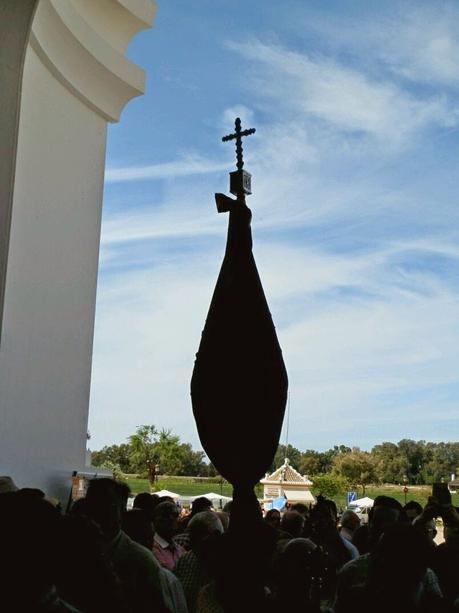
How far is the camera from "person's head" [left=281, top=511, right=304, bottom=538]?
683cm

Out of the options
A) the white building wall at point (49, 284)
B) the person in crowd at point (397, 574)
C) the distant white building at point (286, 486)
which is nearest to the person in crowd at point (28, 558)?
the person in crowd at point (397, 574)

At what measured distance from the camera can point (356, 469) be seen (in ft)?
245

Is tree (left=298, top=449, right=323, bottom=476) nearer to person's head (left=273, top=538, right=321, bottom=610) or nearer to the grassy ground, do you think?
the grassy ground

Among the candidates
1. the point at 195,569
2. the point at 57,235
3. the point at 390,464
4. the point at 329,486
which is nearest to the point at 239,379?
the point at 195,569

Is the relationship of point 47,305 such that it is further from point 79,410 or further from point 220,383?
point 220,383

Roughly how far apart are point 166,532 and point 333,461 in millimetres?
78560

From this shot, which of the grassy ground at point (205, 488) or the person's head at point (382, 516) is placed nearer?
the person's head at point (382, 516)

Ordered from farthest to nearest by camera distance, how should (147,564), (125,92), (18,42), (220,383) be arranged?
(125,92) < (18,42) < (147,564) < (220,383)

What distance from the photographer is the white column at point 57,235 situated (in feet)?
34.0

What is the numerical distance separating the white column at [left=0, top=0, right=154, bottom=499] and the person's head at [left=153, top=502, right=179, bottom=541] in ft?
14.0

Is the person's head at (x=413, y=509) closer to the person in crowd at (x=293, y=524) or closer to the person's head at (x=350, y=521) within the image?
the person's head at (x=350, y=521)

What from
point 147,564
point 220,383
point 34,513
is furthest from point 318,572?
point 34,513

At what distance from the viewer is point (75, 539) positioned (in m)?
2.58

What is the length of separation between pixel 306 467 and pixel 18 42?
7841 centimetres
